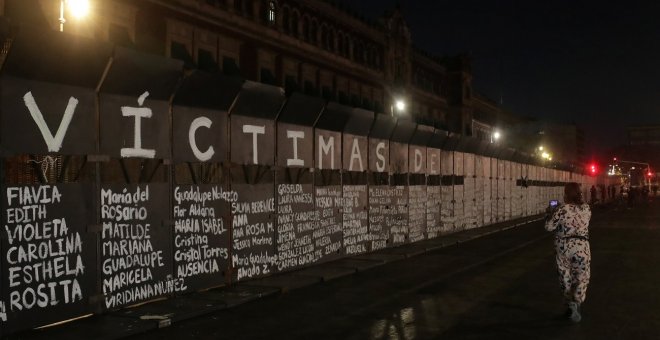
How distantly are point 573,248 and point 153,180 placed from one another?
6.36 meters

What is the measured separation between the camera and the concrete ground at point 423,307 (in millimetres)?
8477

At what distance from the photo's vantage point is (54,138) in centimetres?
882

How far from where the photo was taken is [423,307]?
402 inches

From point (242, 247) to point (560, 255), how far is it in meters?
5.81

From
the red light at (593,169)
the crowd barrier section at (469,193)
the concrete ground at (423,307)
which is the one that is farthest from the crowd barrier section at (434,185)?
the red light at (593,169)

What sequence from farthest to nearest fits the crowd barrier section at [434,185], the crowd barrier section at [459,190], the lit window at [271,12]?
the lit window at [271,12]
the crowd barrier section at [459,190]
the crowd barrier section at [434,185]

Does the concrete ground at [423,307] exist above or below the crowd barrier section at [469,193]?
below

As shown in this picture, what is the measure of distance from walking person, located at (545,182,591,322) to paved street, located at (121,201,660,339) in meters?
0.36

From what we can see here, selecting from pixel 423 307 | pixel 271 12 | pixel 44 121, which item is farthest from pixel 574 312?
pixel 271 12

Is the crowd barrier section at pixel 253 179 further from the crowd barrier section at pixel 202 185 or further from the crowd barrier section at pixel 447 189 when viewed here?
the crowd barrier section at pixel 447 189

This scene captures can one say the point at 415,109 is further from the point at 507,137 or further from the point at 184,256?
the point at 184,256

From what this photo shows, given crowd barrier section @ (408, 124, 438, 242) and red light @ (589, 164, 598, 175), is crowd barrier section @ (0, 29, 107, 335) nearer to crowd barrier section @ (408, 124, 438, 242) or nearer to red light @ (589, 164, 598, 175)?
crowd barrier section @ (408, 124, 438, 242)

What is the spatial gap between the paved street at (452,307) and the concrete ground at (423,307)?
13 mm

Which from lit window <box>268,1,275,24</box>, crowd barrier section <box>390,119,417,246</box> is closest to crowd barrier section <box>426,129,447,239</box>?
crowd barrier section <box>390,119,417,246</box>
